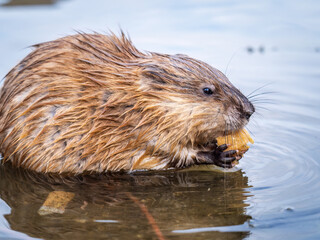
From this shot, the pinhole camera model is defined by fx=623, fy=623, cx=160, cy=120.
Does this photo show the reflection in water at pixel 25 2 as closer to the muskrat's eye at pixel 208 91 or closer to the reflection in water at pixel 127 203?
the reflection in water at pixel 127 203

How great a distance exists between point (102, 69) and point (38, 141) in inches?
23.1

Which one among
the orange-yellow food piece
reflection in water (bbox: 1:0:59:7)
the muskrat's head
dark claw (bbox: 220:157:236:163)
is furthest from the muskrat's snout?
reflection in water (bbox: 1:0:59:7)

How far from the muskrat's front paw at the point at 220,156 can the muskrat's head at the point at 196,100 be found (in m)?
0.11

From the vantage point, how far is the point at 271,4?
7.44m

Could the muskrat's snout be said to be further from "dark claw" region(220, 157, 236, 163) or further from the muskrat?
"dark claw" region(220, 157, 236, 163)

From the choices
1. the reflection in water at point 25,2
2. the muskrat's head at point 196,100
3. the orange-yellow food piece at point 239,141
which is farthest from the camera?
the reflection in water at point 25,2

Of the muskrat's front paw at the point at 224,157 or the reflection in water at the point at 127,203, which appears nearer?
the reflection in water at the point at 127,203

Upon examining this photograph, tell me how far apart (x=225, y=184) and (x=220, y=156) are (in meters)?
0.23

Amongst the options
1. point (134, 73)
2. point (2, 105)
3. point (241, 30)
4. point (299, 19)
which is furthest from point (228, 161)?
point (299, 19)

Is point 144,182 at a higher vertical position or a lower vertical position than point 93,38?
lower

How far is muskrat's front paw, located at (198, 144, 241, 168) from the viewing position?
150 inches

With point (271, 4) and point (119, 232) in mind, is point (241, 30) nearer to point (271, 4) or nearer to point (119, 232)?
point (271, 4)

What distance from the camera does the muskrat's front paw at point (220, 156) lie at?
3805 millimetres

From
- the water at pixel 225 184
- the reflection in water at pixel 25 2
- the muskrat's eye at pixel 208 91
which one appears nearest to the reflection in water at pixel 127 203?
the water at pixel 225 184
